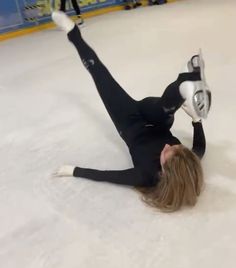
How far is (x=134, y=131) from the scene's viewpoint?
184 cm

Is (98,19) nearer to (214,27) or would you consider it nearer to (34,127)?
(214,27)

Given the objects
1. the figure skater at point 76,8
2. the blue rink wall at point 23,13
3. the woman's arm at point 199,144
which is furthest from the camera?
the figure skater at point 76,8

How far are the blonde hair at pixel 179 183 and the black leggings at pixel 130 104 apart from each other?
0.25m

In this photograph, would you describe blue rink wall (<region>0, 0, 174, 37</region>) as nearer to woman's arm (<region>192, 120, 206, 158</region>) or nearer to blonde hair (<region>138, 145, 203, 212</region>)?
woman's arm (<region>192, 120, 206, 158</region>)

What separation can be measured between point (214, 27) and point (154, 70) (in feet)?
5.36

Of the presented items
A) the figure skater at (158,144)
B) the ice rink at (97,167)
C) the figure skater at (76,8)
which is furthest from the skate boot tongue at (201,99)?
the figure skater at (76,8)

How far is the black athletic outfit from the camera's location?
5.33ft

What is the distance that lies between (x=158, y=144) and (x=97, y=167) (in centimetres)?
39

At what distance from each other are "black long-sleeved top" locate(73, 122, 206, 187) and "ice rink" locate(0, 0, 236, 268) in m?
0.07

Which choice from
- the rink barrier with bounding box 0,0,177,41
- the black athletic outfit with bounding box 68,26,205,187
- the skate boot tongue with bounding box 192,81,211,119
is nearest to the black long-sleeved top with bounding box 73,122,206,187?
the black athletic outfit with bounding box 68,26,205,187

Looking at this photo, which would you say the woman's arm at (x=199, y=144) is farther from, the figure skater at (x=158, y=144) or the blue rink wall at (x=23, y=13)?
the blue rink wall at (x=23, y=13)

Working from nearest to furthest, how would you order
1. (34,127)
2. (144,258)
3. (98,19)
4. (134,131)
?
1. (144,258)
2. (134,131)
3. (34,127)
4. (98,19)

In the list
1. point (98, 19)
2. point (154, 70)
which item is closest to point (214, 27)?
point (154, 70)

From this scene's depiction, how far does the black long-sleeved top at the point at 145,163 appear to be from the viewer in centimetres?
161
